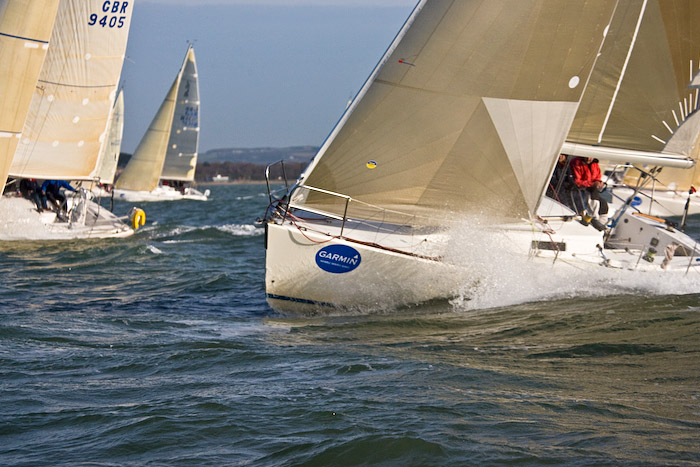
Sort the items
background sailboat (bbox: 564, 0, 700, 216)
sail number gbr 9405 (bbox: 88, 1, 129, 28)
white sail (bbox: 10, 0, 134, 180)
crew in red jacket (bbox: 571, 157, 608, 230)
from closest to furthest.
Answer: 1. background sailboat (bbox: 564, 0, 700, 216)
2. crew in red jacket (bbox: 571, 157, 608, 230)
3. white sail (bbox: 10, 0, 134, 180)
4. sail number gbr 9405 (bbox: 88, 1, 129, 28)

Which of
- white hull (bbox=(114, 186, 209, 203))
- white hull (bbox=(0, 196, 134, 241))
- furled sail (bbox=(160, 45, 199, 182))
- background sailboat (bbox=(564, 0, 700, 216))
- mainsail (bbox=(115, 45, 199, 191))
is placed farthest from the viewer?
white hull (bbox=(114, 186, 209, 203))

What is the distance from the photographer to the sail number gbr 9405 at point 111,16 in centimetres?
1980

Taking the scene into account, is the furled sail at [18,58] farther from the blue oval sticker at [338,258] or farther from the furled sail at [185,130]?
the furled sail at [185,130]

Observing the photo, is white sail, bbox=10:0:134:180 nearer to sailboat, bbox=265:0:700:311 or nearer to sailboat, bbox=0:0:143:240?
sailboat, bbox=0:0:143:240

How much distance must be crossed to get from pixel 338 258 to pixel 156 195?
118ft

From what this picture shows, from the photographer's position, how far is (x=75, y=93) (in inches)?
776

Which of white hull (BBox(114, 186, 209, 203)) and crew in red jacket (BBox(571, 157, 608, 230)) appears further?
white hull (BBox(114, 186, 209, 203))

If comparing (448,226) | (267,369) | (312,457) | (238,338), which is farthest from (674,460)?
(448,226)

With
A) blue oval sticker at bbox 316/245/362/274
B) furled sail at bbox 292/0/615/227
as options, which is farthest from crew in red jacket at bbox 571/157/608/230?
blue oval sticker at bbox 316/245/362/274

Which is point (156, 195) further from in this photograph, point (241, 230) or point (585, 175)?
point (585, 175)

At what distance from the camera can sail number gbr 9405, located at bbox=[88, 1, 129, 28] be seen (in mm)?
19797

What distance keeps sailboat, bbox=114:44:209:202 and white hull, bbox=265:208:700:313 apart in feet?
103

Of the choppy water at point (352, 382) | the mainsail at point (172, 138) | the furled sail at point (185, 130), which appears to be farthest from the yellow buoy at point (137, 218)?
the furled sail at point (185, 130)

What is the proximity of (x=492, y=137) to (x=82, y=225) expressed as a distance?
12.6 metres
